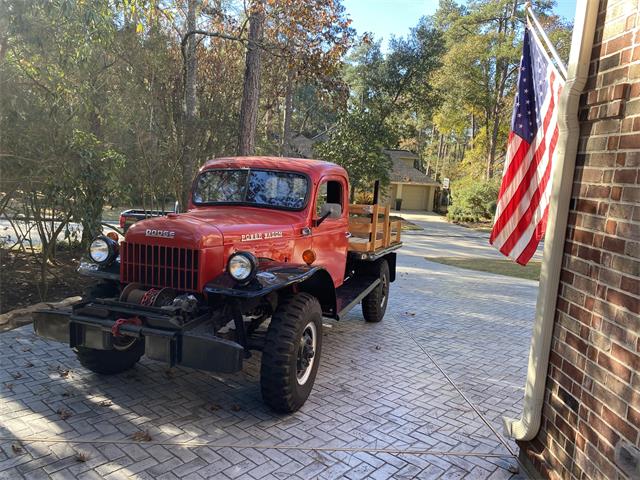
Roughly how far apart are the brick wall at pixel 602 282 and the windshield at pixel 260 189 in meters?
2.75

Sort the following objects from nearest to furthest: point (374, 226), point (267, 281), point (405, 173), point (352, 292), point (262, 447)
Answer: point (262, 447) < point (267, 281) < point (352, 292) < point (374, 226) < point (405, 173)

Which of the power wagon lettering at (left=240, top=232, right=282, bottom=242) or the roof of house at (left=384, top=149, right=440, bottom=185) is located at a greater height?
the roof of house at (left=384, top=149, right=440, bottom=185)

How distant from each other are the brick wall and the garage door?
3893 cm

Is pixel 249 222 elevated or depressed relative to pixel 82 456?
elevated

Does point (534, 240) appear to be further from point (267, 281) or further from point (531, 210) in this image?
point (267, 281)

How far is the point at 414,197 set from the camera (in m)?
41.5

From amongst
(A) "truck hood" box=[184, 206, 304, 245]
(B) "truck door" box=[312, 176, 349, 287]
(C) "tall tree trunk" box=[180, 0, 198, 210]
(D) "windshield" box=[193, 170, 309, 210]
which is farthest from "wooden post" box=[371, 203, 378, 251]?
(C) "tall tree trunk" box=[180, 0, 198, 210]

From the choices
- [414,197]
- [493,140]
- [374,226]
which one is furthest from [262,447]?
[414,197]

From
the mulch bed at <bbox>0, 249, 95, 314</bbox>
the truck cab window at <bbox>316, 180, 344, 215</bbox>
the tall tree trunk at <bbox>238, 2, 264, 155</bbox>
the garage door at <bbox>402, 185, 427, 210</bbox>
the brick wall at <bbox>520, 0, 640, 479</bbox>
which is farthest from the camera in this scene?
the garage door at <bbox>402, 185, 427, 210</bbox>

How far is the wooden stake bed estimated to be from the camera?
598 centimetres

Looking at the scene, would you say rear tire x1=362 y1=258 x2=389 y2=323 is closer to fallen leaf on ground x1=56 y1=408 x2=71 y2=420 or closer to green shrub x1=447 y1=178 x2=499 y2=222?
fallen leaf on ground x1=56 y1=408 x2=71 y2=420

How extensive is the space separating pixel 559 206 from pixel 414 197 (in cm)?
3949

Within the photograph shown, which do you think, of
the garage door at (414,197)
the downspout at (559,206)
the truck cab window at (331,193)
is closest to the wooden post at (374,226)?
the truck cab window at (331,193)

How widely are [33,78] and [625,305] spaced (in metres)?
6.15
